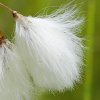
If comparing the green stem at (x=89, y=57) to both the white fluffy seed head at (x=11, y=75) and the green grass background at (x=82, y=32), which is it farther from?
the white fluffy seed head at (x=11, y=75)

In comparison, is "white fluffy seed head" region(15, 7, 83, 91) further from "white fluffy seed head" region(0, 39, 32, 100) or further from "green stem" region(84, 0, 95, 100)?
"green stem" region(84, 0, 95, 100)

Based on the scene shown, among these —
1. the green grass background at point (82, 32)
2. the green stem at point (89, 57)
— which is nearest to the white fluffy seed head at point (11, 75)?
the green stem at point (89, 57)

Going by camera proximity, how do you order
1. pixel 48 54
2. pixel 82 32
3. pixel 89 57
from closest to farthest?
pixel 48 54 < pixel 89 57 < pixel 82 32

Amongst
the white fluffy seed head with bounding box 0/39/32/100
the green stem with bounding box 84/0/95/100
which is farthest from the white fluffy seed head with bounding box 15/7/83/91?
the green stem with bounding box 84/0/95/100

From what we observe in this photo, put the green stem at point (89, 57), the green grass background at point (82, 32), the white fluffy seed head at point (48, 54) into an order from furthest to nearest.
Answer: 1. the green grass background at point (82, 32)
2. the green stem at point (89, 57)
3. the white fluffy seed head at point (48, 54)

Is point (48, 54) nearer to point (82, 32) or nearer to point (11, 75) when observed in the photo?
point (11, 75)

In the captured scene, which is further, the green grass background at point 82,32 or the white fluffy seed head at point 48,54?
the green grass background at point 82,32

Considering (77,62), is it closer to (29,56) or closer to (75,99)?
(29,56)

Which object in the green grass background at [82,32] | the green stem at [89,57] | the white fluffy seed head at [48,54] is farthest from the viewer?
the green grass background at [82,32]

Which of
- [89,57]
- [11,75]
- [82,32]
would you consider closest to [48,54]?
[11,75]

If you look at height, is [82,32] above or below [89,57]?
above
